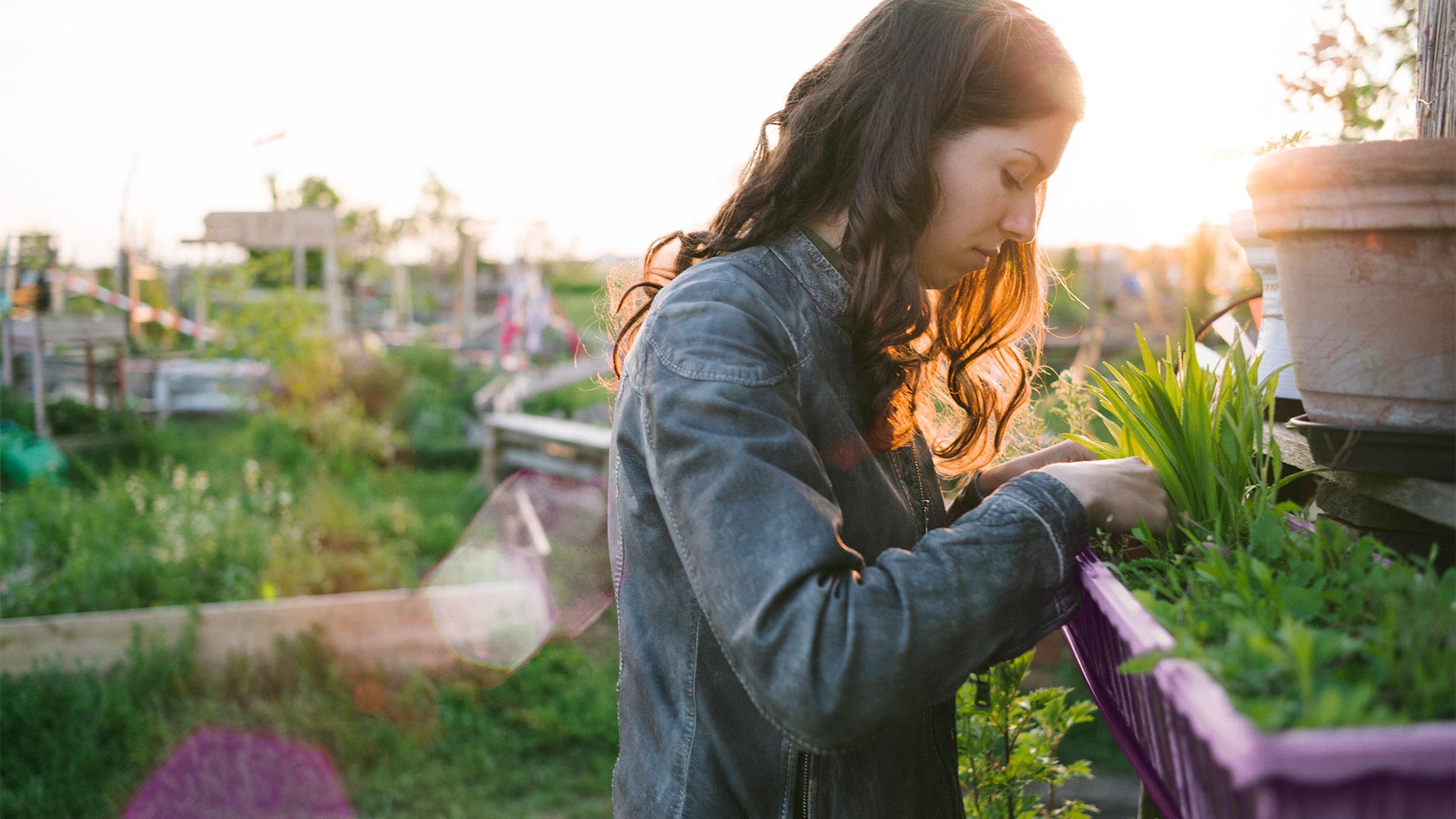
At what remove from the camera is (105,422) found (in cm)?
824

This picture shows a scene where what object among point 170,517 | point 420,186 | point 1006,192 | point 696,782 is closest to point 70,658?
point 170,517

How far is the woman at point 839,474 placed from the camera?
0.91 meters

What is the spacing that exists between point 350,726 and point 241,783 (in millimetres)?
419

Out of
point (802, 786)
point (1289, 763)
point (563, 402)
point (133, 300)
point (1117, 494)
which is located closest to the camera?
point (1289, 763)

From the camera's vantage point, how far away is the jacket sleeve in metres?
0.89

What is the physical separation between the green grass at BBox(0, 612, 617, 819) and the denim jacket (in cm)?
257

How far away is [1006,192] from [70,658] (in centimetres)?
443

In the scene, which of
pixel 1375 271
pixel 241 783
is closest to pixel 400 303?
pixel 241 783

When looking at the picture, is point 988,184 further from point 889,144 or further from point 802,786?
point 802,786

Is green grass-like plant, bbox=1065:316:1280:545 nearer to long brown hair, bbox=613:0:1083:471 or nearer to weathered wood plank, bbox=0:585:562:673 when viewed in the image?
long brown hair, bbox=613:0:1083:471

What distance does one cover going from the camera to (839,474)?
3.90 feet

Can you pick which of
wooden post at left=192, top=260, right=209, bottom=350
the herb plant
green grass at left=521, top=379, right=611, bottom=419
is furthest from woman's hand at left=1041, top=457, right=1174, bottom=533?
wooden post at left=192, top=260, right=209, bottom=350

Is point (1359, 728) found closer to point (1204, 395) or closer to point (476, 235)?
point (1204, 395)

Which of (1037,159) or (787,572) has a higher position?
(1037,159)
